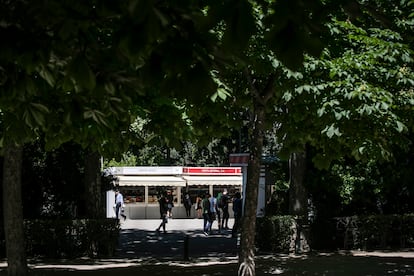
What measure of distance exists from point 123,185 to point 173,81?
32.7 m

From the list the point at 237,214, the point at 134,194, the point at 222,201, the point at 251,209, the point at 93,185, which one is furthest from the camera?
the point at 134,194

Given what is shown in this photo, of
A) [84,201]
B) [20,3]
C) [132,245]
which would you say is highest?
[20,3]

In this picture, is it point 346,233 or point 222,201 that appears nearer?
point 346,233

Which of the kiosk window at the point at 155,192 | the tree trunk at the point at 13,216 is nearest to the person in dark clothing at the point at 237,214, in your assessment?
the tree trunk at the point at 13,216

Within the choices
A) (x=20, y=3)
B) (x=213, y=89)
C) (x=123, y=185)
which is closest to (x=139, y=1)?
(x=213, y=89)

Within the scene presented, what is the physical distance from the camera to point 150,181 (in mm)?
35344

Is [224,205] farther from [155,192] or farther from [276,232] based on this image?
[155,192]

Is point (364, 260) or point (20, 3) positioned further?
point (364, 260)

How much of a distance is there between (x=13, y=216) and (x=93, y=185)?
463 cm

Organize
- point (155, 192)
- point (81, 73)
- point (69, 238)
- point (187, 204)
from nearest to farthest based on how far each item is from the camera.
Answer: point (81, 73), point (69, 238), point (187, 204), point (155, 192)

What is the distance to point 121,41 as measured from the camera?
274 cm

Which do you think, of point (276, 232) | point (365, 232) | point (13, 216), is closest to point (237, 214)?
point (276, 232)

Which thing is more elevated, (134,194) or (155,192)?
(155,192)

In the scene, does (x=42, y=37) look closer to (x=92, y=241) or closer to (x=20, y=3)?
(x=20, y=3)
